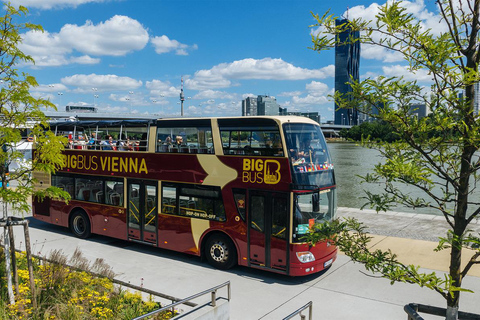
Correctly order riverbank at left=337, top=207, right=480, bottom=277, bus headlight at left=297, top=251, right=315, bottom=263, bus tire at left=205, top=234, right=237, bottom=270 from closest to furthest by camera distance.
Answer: bus headlight at left=297, top=251, right=315, bottom=263, bus tire at left=205, top=234, right=237, bottom=270, riverbank at left=337, top=207, right=480, bottom=277

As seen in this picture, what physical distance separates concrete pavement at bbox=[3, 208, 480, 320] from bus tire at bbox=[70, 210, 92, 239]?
22 cm

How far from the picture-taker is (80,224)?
540 inches

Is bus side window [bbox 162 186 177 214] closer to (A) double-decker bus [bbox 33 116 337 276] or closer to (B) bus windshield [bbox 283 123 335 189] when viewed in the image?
(A) double-decker bus [bbox 33 116 337 276]

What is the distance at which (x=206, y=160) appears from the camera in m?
10.4

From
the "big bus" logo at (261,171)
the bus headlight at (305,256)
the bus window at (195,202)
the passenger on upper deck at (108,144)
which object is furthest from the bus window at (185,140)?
the bus headlight at (305,256)

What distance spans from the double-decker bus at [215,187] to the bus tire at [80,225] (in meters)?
0.05

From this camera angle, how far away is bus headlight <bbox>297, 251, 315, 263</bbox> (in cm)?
909

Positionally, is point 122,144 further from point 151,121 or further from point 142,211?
→ point 142,211

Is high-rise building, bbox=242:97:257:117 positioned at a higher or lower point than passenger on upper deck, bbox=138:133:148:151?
higher

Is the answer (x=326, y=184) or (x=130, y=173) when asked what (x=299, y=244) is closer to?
(x=326, y=184)

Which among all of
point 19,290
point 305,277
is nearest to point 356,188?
point 305,277

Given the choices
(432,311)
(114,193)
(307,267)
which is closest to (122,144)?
(114,193)

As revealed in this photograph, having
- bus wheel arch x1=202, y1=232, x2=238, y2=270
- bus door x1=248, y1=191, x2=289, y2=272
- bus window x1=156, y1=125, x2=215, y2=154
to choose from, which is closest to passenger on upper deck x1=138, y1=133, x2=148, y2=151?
bus window x1=156, y1=125, x2=215, y2=154

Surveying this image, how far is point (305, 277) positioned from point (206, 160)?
3712 millimetres
